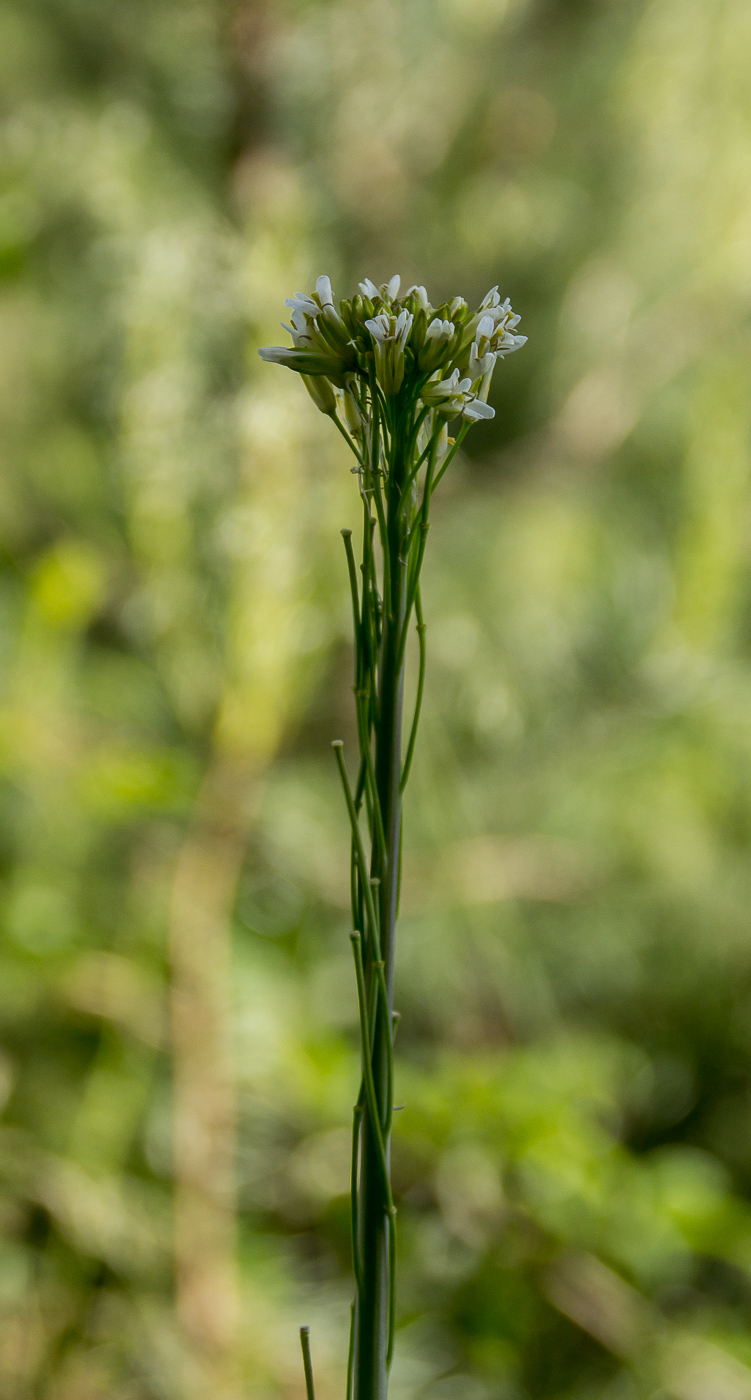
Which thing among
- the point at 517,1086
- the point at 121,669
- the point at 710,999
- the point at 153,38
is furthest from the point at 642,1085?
the point at 153,38

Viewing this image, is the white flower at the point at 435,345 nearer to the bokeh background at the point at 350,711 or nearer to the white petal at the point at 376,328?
the white petal at the point at 376,328

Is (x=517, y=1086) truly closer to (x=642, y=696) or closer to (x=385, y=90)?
(x=642, y=696)

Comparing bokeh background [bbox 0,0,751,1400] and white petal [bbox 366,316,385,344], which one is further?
bokeh background [bbox 0,0,751,1400]

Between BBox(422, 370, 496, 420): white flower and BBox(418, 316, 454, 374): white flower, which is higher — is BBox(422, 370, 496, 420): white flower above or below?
below

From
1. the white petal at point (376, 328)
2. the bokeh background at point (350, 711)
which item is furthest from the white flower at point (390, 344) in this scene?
the bokeh background at point (350, 711)

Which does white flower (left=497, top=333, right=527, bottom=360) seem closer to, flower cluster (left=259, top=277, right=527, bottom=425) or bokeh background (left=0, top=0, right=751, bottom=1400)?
flower cluster (left=259, top=277, right=527, bottom=425)

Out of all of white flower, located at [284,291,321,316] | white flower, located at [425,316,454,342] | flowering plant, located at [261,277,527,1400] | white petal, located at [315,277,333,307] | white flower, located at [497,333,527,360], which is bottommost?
flowering plant, located at [261,277,527,1400]

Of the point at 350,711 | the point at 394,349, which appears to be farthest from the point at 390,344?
the point at 350,711

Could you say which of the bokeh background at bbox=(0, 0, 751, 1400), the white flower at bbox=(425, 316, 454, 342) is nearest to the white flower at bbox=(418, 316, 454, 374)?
the white flower at bbox=(425, 316, 454, 342)
